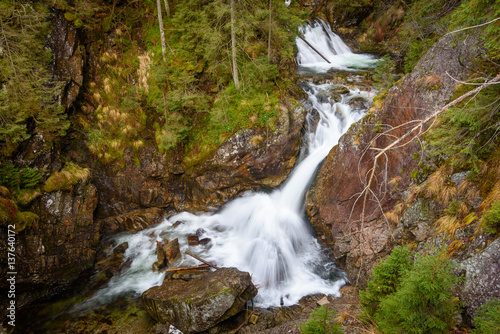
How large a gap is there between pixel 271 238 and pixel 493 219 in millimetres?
7012

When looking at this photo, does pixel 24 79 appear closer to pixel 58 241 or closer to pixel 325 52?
pixel 58 241

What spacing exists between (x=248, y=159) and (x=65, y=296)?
28.3ft

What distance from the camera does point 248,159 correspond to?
10906 millimetres

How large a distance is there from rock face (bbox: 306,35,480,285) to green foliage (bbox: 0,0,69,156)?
10.9m

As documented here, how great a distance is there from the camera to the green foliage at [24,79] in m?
8.16

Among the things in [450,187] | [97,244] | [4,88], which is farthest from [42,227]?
[450,187]

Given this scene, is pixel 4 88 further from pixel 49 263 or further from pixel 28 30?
pixel 49 263

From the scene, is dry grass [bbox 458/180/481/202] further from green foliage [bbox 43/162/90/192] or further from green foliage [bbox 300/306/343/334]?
green foliage [bbox 43/162/90/192]

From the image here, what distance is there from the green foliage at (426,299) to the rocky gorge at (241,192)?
2.31ft

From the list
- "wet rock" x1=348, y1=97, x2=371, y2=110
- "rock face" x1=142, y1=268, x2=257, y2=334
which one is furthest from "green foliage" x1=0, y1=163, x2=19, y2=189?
"wet rock" x1=348, y1=97, x2=371, y2=110

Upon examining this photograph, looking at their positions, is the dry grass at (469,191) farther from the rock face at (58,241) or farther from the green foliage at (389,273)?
the rock face at (58,241)

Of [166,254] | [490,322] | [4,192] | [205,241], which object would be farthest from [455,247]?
[4,192]

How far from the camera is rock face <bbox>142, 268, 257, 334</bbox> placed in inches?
252

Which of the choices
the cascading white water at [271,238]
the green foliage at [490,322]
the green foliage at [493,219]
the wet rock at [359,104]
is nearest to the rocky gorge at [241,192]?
the green foliage at [493,219]
